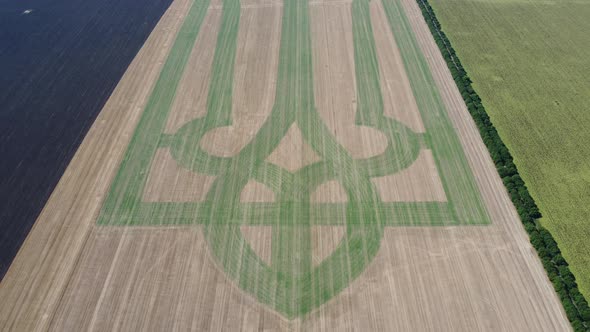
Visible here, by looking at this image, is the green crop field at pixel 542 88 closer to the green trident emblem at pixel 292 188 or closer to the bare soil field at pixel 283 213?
the bare soil field at pixel 283 213

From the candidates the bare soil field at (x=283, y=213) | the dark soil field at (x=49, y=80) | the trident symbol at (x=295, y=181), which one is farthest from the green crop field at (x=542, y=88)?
the dark soil field at (x=49, y=80)

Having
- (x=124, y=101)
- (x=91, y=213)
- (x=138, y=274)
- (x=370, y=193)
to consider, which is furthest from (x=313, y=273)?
(x=124, y=101)

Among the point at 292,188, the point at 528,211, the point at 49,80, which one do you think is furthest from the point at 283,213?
the point at 49,80

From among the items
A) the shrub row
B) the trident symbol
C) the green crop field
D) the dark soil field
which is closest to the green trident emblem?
the trident symbol

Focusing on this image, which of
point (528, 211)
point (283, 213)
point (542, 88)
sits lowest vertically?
point (283, 213)

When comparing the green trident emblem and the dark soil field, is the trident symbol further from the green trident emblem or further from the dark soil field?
the dark soil field

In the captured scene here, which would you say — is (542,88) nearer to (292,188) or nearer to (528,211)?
(528,211)

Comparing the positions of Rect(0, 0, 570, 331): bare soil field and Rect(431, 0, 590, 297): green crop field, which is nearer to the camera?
Rect(0, 0, 570, 331): bare soil field
